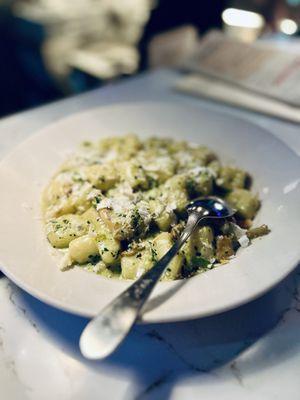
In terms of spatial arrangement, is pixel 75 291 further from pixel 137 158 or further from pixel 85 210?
pixel 137 158

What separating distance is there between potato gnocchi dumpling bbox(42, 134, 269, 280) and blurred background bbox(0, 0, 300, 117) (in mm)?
1088

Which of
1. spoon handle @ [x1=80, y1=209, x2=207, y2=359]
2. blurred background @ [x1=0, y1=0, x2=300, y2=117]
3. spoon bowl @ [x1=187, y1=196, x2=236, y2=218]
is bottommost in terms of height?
blurred background @ [x1=0, y1=0, x2=300, y2=117]

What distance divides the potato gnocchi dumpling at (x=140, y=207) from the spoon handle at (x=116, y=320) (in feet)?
0.24

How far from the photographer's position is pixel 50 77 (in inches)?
119

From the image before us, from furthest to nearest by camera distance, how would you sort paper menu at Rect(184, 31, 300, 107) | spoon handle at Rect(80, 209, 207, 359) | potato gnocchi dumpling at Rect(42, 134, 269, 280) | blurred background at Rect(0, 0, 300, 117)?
1. blurred background at Rect(0, 0, 300, 117)
2. paper menu at Rect(184, 31, 300, 107)
3. potato gnocchi dumpling at Rect(42, 134, 269, 280)
4. spoon handle at Rect(80, 209, 207, 359)

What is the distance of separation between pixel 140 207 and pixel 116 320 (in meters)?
0.30

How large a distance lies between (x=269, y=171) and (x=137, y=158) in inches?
12.9

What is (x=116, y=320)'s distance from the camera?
0.57 meters

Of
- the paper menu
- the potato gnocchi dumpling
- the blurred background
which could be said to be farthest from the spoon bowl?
the blurred background

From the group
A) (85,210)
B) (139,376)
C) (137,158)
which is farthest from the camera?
(137,158)

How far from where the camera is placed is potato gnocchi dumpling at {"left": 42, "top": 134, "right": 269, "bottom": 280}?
29.8 inches

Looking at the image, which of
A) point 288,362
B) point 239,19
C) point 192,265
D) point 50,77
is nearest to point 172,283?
point 192,265

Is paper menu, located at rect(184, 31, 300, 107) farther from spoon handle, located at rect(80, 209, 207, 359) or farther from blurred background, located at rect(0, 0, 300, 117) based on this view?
spoon handle, located at rect(80, 209, 207, 359)

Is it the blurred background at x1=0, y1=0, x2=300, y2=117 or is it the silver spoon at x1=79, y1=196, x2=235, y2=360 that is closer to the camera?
the silver spoon at x1=79, y1=196, x2=235, y2=360
